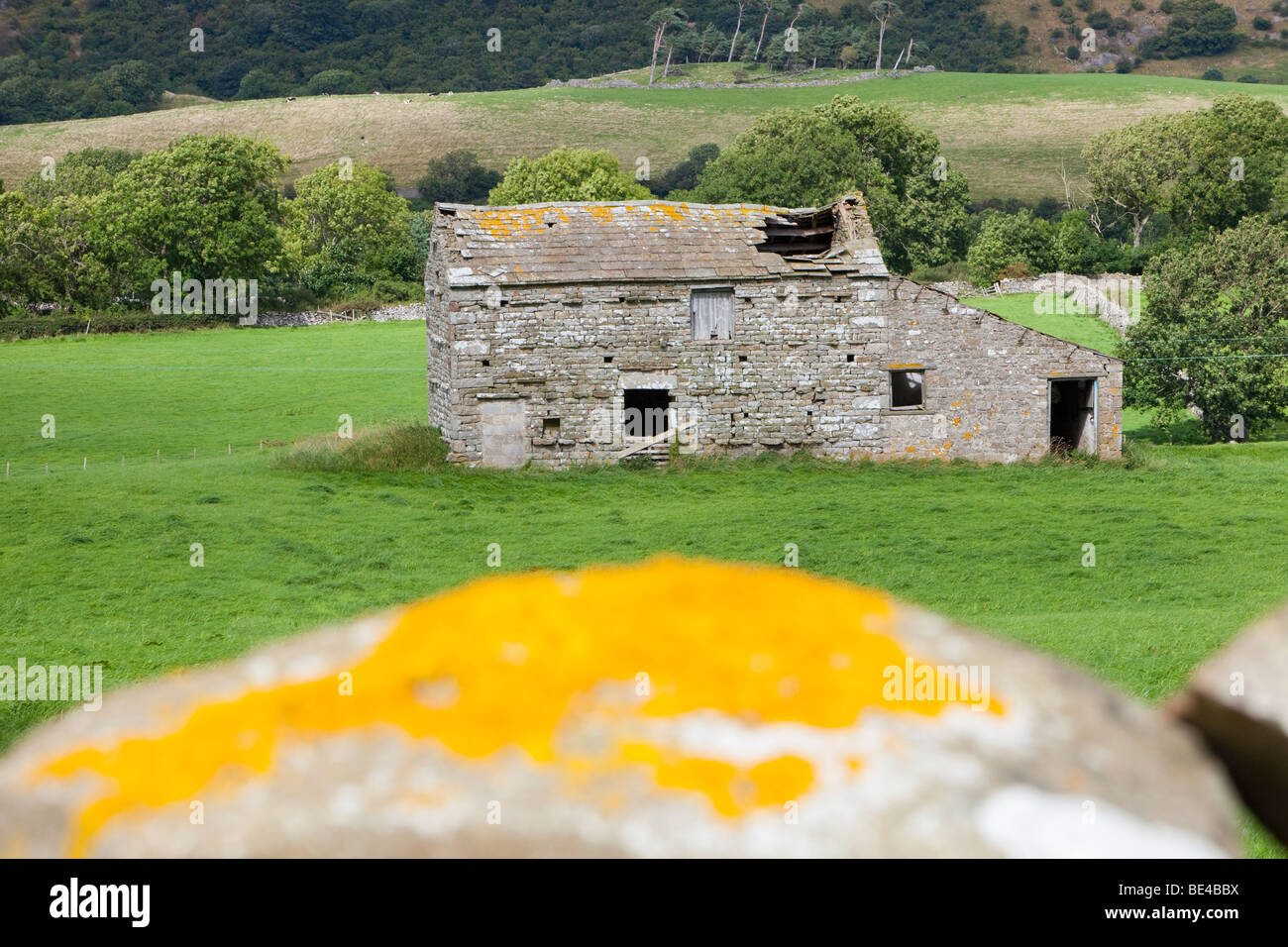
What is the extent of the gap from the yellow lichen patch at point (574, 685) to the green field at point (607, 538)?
10.8 meters

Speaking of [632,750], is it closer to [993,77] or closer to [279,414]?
[279,414]

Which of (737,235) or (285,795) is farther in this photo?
(737,235)

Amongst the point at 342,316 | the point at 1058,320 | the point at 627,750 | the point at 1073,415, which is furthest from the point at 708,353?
the point at 342,316

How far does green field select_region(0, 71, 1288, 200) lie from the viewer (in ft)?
481

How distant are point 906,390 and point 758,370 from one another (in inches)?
160

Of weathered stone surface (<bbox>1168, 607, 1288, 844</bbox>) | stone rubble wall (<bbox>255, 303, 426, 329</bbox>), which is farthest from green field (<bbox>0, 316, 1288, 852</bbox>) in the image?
stone rubble wall (<bbox>255, 303, 426, 329</bbox>)

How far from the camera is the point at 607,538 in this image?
23.1m

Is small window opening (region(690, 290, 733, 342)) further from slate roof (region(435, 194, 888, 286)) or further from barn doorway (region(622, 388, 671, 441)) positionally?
barn doorway (region(622, 388, 671, 441))

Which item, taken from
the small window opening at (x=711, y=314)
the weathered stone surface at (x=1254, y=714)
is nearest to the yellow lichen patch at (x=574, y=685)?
the weathered stone surface at (x=1254, y=714)

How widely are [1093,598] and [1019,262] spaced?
55.6 meters

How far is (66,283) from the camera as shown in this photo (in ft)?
242

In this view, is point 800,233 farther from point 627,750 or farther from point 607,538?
point 627,750

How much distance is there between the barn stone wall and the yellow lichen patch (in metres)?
27.5
